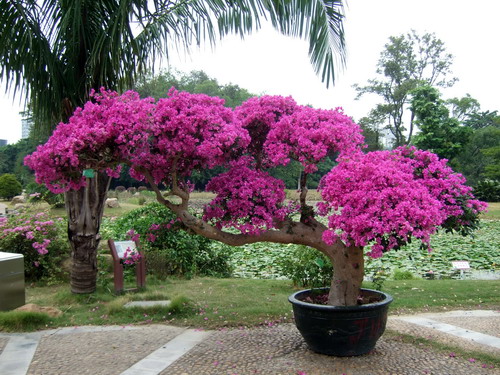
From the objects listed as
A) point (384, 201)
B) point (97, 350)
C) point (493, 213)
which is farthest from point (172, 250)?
point (493, 213)

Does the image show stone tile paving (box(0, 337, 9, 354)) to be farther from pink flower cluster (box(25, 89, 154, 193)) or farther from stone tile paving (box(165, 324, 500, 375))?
stone tile paving (box(165, 324, 500, 375))

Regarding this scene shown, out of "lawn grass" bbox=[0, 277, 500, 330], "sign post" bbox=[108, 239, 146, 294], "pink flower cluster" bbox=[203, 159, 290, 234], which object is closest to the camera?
"pink flower cluster" bbox=[203, 159, 290, 234]

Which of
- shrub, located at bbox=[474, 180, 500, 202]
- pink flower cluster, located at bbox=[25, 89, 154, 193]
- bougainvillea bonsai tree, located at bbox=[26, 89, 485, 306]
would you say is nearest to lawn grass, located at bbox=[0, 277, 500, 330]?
bougainvillea bonsai tree, located at bbox=[26, 89, 485, 306]

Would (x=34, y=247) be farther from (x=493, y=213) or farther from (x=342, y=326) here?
(x=493, y=213)

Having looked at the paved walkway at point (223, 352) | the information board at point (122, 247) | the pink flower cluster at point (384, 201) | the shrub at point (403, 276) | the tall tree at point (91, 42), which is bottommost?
the shrub at point (403, 276)

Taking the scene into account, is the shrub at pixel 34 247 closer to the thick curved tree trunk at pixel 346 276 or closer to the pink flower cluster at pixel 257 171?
the pink flower cluster at pixel 257 171

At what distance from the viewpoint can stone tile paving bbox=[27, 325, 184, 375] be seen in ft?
13.1

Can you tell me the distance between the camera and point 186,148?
407cm

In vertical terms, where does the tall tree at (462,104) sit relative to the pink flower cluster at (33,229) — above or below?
above

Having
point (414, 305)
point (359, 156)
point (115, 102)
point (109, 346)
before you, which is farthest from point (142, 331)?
point (414, 305)

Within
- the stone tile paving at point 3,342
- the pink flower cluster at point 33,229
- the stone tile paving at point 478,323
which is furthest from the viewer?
the pink flower cluster at point 33,229

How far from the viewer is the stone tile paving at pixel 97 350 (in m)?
4.00

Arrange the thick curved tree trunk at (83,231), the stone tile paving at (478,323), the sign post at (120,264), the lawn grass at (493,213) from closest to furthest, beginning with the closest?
the stone tile paving at (478,323), the thick curved tree trunk at (83,231), the sign post at (120,264), the lawn grass at (493,213)

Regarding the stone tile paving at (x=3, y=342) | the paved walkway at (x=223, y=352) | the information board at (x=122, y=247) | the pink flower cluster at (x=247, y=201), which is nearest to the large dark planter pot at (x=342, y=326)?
the paved walkway at (x=223, y=352)
